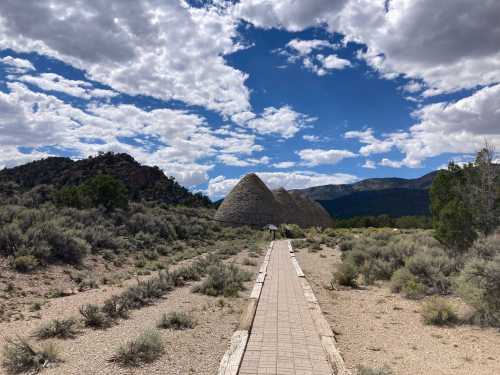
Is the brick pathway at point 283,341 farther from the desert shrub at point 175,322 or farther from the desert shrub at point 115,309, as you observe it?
the desert shrub at point 115,309

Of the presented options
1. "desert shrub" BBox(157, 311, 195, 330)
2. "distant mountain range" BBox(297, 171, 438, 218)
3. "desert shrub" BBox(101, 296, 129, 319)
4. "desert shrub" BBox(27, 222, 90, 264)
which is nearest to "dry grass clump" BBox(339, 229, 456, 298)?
"desert shrub" BBox(157, 311, 195, 330)

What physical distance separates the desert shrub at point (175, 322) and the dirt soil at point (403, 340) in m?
2.87

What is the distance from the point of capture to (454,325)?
7.91m

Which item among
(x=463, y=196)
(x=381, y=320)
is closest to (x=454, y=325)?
(x=381, y=320)

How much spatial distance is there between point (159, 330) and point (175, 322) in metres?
0.43

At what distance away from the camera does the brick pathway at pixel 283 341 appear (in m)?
5.39

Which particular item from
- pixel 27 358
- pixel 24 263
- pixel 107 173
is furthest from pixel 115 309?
Result: pixel 107 173

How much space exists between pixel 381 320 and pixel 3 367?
23.3 feet

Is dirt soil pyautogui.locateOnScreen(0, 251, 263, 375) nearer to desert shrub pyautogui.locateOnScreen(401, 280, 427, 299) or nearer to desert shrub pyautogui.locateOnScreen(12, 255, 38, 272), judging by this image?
desert shrub pyautogui.locateOnScreen(12, 255, 38, 272)

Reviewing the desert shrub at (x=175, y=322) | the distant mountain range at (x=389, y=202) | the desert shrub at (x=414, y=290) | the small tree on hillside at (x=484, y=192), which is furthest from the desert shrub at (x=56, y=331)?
the distant mountain range at (x=389, y=202)

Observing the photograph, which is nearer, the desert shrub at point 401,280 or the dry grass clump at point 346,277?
the desert shrub at point 401,280

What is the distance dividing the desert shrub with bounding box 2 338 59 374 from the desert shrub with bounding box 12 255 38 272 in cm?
716

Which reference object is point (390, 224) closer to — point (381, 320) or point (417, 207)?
point (381, 320)

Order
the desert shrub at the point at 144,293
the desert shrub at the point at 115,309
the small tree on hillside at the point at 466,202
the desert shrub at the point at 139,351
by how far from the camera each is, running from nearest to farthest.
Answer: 1. the desert shrub at the point at 139,351
2. the desert shrub at the point at 115,309
3. the desert shrub at the point at 144,293
4. the small tree on hillside at the point at 466,202
